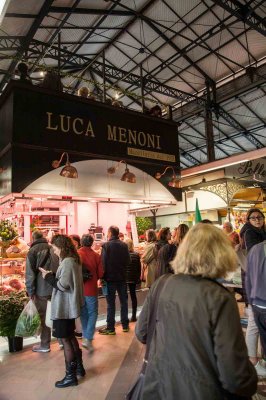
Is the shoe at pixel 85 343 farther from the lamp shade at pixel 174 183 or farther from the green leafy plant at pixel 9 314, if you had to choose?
the lamp shade at pixel 174 183

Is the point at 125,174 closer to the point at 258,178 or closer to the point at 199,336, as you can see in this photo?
the point at 199,336

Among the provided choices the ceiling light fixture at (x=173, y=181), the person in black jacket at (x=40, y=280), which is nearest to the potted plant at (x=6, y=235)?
the person in black jacket at (x=40, y=280)

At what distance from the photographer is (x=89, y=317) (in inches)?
196

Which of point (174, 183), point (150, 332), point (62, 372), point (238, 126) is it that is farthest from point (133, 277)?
point (238, 126)

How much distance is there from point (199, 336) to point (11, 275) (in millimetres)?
5018

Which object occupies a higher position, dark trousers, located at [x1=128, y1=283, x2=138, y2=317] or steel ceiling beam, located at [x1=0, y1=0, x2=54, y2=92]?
steel ceiling beam, located at [x1=0, y1=0, x2=54, y2=92]

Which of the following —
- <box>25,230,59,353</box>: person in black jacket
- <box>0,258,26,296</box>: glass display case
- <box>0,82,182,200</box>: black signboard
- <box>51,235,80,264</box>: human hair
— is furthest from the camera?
<box>0,82,182,200</box>: black signboard

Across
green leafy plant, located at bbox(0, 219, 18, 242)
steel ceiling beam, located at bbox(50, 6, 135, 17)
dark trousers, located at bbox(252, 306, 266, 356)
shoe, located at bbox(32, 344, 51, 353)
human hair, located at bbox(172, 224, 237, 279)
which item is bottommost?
shoe, located at bbox(32, 344, 51, 353)

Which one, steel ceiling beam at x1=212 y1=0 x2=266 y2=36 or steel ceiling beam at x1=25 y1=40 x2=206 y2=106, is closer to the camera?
A: steel ceiling beam at x1=212 y1=0 x2=266 y2=36

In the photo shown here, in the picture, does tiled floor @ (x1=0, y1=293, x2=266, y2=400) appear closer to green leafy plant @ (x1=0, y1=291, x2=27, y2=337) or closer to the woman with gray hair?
the woman with gray hair

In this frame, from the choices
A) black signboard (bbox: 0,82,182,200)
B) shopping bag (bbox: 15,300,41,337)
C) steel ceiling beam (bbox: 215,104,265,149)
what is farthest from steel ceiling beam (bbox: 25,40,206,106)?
shopping bag (bbox: 15,300,41,337)

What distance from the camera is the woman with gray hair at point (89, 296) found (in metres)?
4.95

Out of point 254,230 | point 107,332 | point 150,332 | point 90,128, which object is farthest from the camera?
point 90,128

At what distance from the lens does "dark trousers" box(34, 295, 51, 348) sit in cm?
474
